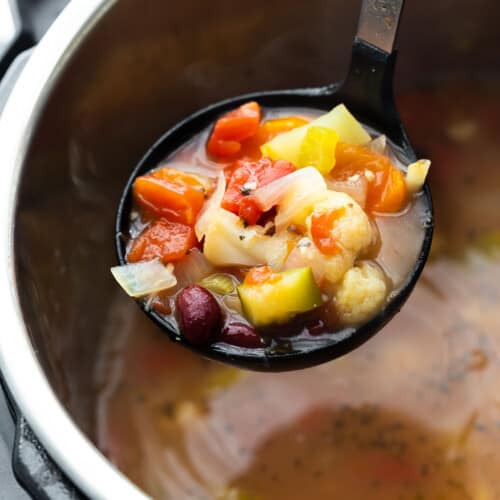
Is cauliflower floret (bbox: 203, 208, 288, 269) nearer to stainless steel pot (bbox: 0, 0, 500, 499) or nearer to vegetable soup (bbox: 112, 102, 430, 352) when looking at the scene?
vegetable soup (bbox: 112, 102, 430, 352)

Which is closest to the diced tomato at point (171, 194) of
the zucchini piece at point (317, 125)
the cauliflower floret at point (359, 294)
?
the zucchini piece at point (317, 125)

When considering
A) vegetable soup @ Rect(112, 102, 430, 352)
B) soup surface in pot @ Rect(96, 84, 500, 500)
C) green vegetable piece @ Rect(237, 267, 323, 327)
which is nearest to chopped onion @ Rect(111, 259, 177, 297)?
vegetable soup @ Rect(112, 102, 430, 352)

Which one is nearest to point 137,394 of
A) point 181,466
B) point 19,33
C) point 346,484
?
point 181,466

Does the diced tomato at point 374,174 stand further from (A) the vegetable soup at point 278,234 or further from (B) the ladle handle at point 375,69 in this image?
(B) the ladle handle at point 375,69

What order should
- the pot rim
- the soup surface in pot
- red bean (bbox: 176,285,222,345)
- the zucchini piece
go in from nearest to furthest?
the pot rim → red bean (bbox: 176,285,222,345) → the zucchini piece → the soup surface in pot

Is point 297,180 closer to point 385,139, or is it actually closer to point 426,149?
point 385,139

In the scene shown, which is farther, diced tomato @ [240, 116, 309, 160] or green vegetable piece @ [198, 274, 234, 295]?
diced tomato @ [240, 116, 309, 160]
